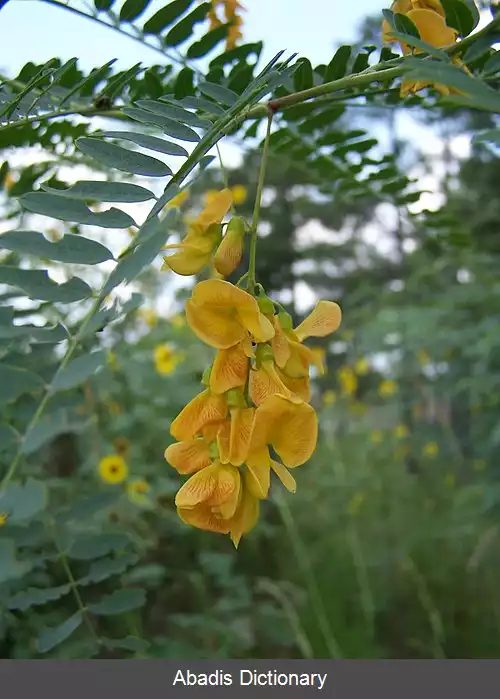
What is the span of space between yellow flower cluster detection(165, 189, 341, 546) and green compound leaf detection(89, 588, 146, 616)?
292 mm

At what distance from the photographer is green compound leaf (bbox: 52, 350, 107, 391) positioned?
10.6 inches

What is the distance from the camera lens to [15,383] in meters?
0.32

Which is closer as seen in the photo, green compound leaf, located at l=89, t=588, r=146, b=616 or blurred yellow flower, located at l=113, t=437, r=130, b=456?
green compound leaf, located at l=89, t=588, r=146, b=616

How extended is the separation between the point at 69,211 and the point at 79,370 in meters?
0.09

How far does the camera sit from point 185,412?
1.17ft

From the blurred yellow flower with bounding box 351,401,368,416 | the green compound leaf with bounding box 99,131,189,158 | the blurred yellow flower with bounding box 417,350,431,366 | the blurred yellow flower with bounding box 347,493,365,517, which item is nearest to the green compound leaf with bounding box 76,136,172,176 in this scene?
the green compound leaf with bounding box 99,131,189,158

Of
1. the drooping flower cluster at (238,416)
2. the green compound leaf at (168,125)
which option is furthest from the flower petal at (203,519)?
the green compound leaf at (168,125)

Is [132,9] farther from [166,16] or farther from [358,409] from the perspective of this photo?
[358,409]

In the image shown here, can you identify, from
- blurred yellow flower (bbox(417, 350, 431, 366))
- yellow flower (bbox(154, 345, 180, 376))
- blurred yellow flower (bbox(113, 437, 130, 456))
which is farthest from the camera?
blurred yellow flower (bbox(417, 350, 431, 366))

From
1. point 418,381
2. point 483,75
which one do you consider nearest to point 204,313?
point 483,75

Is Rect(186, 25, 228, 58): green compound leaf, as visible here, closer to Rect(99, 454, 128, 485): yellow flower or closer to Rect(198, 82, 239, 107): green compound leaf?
Rect(198, 82, 239, 107): green compound leaf

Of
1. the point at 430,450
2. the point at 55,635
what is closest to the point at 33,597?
the point at 55,635

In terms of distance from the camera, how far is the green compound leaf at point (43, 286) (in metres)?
0.32

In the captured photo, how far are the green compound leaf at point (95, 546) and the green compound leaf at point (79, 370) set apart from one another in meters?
0.36
